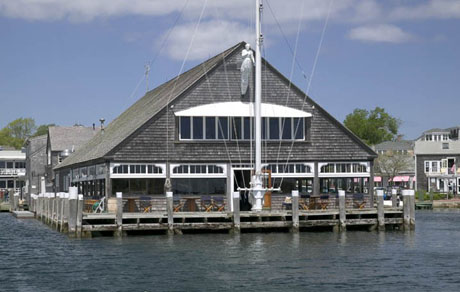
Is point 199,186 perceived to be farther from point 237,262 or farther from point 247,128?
point 237,262

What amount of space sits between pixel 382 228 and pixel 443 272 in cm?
1241

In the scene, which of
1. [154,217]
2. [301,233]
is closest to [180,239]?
[154,217]

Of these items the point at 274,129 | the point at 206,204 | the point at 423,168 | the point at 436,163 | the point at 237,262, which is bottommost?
the point at 237,262

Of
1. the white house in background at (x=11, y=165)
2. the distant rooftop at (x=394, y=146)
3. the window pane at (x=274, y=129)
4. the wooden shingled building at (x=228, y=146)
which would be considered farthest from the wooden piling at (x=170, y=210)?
the distant rooftop at (x=394, y=146)

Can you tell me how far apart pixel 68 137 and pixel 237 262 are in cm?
5438

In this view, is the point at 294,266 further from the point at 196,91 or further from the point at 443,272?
the point at 196,91

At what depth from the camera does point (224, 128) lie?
143 ft

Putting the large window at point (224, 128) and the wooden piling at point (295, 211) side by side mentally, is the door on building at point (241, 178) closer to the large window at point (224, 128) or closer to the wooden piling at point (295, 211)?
the large window at point (224, 128)

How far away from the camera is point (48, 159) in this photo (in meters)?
81.9

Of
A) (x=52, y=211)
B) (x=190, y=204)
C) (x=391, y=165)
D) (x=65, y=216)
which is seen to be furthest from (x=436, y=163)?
(x=65, y=216)

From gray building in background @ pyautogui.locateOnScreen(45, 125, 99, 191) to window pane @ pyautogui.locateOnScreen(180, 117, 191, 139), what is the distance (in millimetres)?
32699

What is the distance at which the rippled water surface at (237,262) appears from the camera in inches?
947

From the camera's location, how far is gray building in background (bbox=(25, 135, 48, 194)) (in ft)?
281

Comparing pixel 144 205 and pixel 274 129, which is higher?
pixel 274 129
